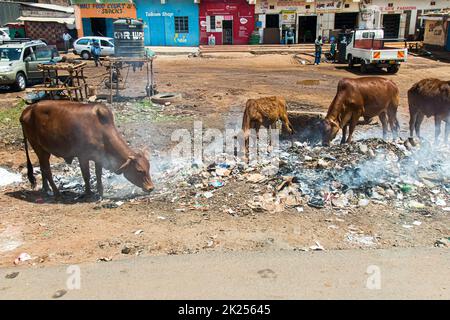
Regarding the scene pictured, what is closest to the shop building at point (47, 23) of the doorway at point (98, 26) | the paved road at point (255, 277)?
the doorway at point (98, 26)

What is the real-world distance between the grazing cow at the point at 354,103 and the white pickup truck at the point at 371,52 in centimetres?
1340

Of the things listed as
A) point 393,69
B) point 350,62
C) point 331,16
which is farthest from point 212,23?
point 393,69

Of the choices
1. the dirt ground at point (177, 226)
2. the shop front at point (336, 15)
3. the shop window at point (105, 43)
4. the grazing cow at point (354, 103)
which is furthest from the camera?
the shop front at point (336, 15)

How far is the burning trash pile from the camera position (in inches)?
308

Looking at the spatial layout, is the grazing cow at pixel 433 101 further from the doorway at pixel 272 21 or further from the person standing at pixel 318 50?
the doorway at pixel 272 21

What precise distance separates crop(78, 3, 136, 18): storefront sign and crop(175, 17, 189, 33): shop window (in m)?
3.93

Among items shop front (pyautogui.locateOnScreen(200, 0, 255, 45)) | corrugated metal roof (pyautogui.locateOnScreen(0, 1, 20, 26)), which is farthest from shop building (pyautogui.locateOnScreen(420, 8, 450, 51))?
corrugated metal roof (pyautogui.locateOnScreen(0, 1, 20, 26))

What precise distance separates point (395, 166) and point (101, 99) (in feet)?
39.5

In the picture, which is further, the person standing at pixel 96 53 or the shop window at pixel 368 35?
the person standing at pixel 96 53

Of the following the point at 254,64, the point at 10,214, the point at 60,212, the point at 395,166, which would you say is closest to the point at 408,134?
the point at 395,166

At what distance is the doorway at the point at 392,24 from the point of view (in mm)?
41156

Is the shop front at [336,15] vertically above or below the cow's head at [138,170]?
above

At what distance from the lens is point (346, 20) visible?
41.3m

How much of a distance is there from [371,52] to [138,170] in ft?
63.3
